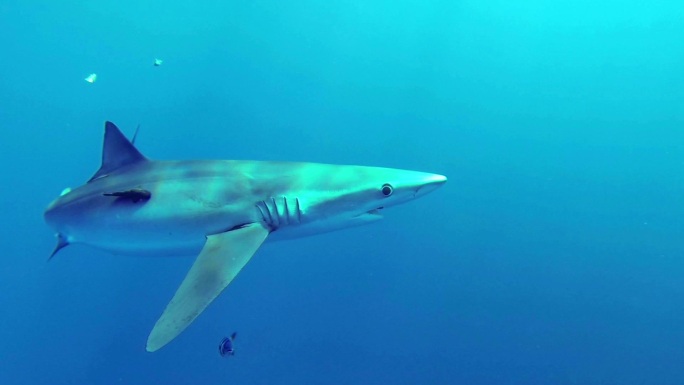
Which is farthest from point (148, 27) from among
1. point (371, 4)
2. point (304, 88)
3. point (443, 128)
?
point (443, 128)

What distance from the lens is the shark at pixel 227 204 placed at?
139 inches

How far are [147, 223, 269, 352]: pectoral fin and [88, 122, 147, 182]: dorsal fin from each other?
1.51m

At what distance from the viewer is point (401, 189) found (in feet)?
11.5

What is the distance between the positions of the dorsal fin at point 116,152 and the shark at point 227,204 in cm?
17

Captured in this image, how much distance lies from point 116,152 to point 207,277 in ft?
7.05

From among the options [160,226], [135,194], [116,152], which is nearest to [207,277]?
[160,226]

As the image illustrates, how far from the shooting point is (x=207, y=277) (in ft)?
9.98

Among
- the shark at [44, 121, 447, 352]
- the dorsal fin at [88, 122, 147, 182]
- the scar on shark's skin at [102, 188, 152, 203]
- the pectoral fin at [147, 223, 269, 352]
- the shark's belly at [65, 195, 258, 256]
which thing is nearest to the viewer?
the pectoral fin at [147, 223, 269, 352]

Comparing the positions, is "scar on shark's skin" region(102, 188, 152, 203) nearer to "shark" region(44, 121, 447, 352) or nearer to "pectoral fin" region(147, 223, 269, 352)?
"shark" region(44, 121, 447, 352)

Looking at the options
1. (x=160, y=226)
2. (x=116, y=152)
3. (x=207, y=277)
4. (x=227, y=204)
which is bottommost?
(x=207, y=277)

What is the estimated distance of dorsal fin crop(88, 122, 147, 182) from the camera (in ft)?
14.9

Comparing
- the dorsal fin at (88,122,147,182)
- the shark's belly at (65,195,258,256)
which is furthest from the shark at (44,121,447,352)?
the dorsal fin at (88,122,147,182)

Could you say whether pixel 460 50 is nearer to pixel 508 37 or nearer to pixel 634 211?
pixel 508 37

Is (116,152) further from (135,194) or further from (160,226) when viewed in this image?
(160,226)
